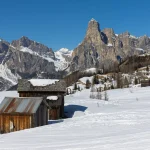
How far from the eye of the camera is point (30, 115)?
31953 millimetres

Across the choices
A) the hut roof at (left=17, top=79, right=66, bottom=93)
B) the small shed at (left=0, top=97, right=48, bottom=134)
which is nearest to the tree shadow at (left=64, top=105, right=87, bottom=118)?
the hut roof at (left=17, top=79, right=66, bottom=93)

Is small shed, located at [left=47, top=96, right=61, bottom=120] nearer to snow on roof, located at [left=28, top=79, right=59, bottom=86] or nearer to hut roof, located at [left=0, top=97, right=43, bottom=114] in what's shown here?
snow on roof, located at [left=28, top=79, right=59, bottom=86]

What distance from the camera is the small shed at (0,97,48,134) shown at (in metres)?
32.0

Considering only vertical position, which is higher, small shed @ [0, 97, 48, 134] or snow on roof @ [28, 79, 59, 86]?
snow on roof @ [28, 79, 59, 86]

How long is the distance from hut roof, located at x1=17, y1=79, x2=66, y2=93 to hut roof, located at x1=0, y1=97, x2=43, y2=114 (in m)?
8.80

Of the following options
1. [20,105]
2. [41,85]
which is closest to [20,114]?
[20,105]

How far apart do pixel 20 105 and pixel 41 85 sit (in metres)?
10.6

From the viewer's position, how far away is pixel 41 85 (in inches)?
1721

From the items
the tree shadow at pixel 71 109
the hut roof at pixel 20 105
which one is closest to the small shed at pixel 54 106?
the tree shadow at pixel 71 109

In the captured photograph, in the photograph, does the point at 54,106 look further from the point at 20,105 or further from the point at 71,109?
the point at 20,105

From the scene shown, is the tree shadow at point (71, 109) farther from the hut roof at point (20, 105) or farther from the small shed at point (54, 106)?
the hut roof at point (20, 105)

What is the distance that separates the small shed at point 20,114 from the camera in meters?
32.0

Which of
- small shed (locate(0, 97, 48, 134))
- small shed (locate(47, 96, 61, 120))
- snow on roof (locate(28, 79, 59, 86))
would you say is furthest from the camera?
snow on roof (locate(28, 79, 59, 86))

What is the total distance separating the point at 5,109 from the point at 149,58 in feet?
496
